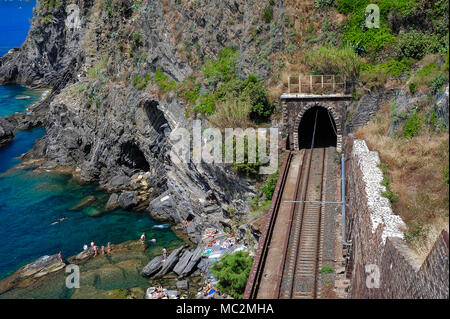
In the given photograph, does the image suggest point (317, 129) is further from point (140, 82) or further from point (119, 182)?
point (119, 182)

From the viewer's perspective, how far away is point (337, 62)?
28.0 m

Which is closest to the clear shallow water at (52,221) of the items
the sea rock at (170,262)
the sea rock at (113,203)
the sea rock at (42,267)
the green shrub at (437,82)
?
the sea rock at (113,203)

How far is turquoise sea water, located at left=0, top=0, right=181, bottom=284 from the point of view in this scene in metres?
34.2

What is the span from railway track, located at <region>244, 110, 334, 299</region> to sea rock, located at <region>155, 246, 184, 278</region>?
10771 mm

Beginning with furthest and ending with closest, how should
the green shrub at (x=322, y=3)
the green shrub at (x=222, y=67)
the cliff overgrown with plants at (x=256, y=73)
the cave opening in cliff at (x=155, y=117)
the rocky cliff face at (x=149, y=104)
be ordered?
the cave opening in cliff at (x=155, y=117)
the green shrub at (x=222, y=67)
the rocky cliff face at (x=149, y=104)
the green shrub at (x=322, y=3)
the cliff overgrown with plants at (x=256, y=73)

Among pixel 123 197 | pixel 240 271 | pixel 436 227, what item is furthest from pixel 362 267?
pixel 123 197

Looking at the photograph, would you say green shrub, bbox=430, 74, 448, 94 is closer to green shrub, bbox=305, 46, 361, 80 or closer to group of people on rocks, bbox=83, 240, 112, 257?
green shrub, bbox=305, 46, 361, 80

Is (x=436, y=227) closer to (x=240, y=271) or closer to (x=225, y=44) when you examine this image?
(x=240, y=271)

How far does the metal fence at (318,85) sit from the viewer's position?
27.8 meters

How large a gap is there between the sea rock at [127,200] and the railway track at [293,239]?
61.6 ft

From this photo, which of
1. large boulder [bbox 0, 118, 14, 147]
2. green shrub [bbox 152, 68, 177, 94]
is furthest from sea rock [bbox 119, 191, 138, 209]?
large boulder [bbox 0, 118, 14, 147]

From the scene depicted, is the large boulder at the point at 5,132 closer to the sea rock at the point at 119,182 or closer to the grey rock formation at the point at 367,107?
the sea rock at the point at 119,182

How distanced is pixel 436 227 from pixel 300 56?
69.1 ft
